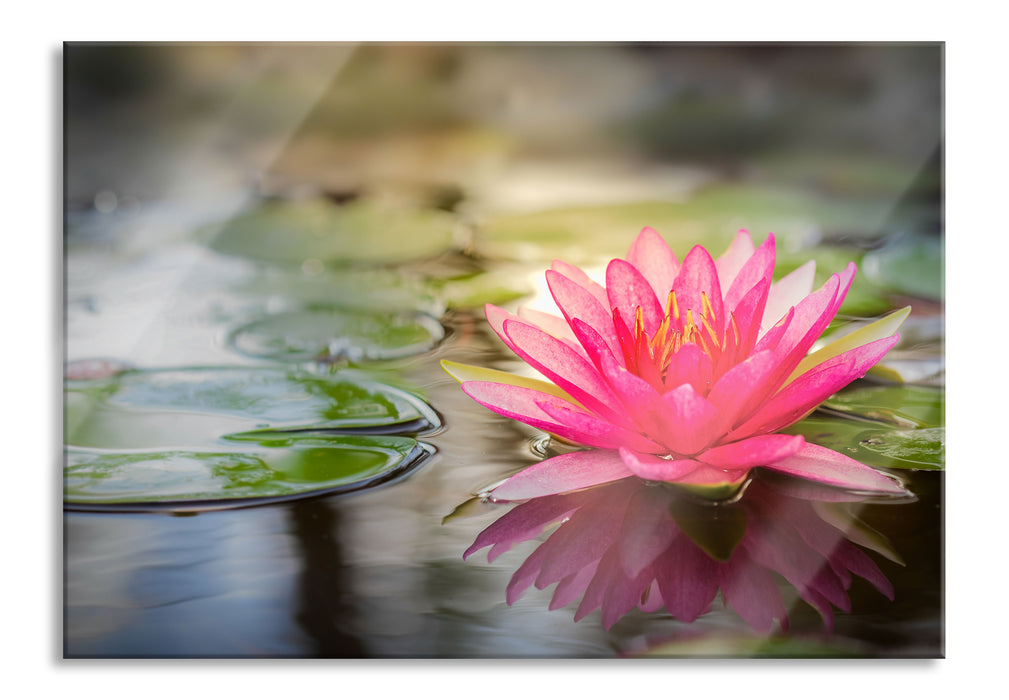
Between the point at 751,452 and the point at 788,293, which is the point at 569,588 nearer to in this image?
the point at 751,452

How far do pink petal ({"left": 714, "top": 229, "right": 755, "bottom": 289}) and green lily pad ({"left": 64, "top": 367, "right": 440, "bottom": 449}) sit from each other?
1.17 feet

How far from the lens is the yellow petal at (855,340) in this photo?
2.71 ft

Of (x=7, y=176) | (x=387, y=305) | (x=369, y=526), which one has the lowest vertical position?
(x=369, y=526)

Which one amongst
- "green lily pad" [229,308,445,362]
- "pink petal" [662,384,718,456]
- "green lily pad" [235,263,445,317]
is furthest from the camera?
"green lily pad" [235,263,445,317]

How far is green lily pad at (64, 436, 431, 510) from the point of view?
0.80m

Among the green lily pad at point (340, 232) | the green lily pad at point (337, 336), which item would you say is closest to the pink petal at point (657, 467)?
the green lily pad at point (337, 336)

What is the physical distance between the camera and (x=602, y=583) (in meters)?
0.75

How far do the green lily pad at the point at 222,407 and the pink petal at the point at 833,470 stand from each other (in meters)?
0.38

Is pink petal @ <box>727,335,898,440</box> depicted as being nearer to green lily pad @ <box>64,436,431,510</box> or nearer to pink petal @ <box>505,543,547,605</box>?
pink petal @ <box>505,543,547,605</box>

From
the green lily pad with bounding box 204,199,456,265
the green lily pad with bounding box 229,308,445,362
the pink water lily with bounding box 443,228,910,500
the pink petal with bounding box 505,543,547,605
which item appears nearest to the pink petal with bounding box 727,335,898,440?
the pink water lily with bounding box 443,228,910,500

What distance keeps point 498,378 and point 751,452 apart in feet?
0.87
